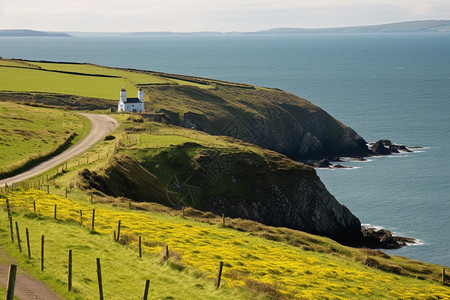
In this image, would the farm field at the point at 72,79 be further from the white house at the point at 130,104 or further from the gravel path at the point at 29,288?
the gravel path at the point at 29,288

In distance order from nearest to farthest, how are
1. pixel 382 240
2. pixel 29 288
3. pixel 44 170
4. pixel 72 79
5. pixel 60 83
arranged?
pixel 29 288 → pixel 44 170 → pixel 382 240 → pixel 60 83 → pixel 72 79

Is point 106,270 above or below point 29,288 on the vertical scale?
below

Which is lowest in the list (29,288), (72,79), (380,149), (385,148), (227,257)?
(380,149)

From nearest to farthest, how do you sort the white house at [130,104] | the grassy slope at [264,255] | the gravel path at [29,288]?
1. the gravel path at [29,288]
2. the grassy slope at [264,255]
3. the white house at [130,104]

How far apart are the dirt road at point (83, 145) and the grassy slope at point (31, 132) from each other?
4.46 feet

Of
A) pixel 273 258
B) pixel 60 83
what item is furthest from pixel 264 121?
pixel 273 258

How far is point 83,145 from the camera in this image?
82.5 m

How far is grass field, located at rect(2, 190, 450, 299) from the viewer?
99.6ft

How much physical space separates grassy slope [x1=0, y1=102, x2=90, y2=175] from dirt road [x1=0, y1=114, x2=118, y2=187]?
1360mm

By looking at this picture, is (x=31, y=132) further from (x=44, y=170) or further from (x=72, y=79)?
(x=72, y=79)

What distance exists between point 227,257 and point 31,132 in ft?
185

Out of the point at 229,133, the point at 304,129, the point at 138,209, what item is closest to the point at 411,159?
the point at 304,129

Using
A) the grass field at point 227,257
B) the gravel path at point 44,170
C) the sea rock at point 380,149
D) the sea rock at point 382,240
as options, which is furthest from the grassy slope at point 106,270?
the sea rock at point 380,149

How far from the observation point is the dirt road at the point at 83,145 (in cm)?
6159
